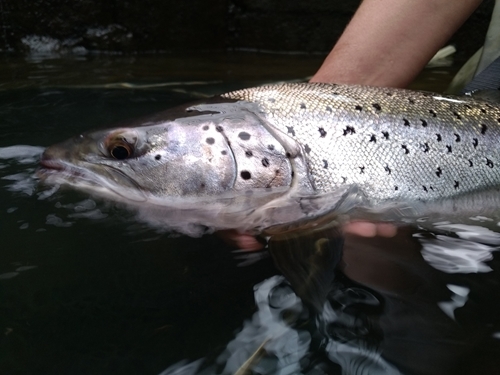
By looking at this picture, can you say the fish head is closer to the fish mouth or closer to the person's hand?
the fish mouth

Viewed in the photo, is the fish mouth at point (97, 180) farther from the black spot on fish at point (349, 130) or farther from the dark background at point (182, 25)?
the dark background at point (182, 25)

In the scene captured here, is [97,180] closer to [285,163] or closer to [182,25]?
[285,163]

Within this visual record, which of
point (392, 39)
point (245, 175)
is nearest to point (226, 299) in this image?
point (245, 175)

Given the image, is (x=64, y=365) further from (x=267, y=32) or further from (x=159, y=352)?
(x=267, y=32)

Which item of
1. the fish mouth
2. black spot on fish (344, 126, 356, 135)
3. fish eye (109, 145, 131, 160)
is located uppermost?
black spot on fish (344, 126, 356, 135)

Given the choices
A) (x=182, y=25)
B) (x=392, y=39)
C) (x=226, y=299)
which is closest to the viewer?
(x=226, y=299)

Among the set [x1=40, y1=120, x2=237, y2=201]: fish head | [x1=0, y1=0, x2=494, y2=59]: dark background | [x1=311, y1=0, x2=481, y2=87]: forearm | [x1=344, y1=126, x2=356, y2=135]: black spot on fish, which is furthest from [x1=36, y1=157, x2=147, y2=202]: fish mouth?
[x1=0, y1=0, x2=494, y2=59]: dark background
